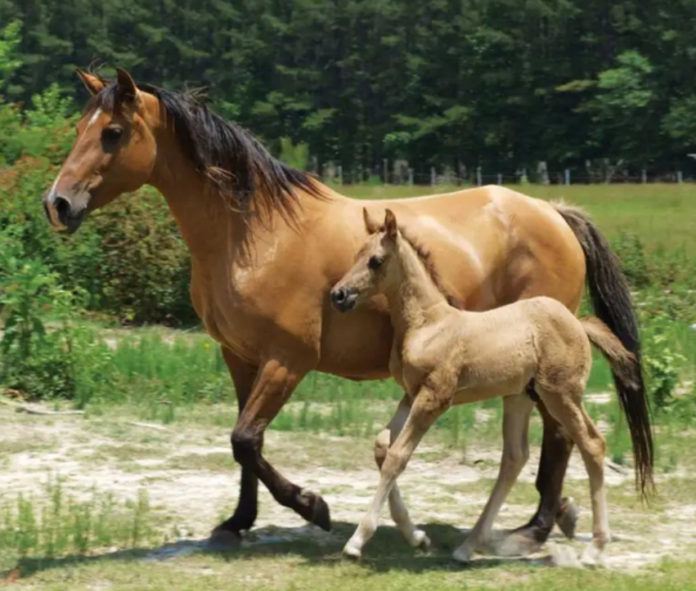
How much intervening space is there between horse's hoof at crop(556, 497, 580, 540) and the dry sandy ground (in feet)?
0.22

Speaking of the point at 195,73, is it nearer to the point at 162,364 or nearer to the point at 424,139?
the point at 424,139

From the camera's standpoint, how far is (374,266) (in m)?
7.02

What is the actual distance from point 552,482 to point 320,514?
1.26 m

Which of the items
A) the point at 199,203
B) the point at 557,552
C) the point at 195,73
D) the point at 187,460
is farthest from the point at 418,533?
the point at 195,73

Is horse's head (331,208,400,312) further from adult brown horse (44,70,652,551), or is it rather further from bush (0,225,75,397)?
bush (0,225,75,397)

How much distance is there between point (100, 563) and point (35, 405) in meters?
4.53

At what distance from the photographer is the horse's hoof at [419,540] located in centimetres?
720

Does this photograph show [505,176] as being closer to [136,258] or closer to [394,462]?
[136,258]

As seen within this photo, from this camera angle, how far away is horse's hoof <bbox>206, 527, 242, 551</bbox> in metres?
7.45

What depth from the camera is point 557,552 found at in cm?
722

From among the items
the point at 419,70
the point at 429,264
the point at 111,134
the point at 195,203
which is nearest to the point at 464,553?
the point at 429,264

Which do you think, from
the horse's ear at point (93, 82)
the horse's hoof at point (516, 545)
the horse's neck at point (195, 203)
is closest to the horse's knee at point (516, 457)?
the horse's hoof at point (516, 545)

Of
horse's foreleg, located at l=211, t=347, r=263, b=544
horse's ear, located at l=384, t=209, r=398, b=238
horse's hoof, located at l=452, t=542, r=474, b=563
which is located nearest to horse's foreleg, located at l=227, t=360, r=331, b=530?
horse's foreleg, located at l=211, t=347, r=263, b=544

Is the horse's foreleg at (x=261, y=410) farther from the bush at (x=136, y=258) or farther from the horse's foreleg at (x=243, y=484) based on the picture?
the bush at (x=136, y=258)
